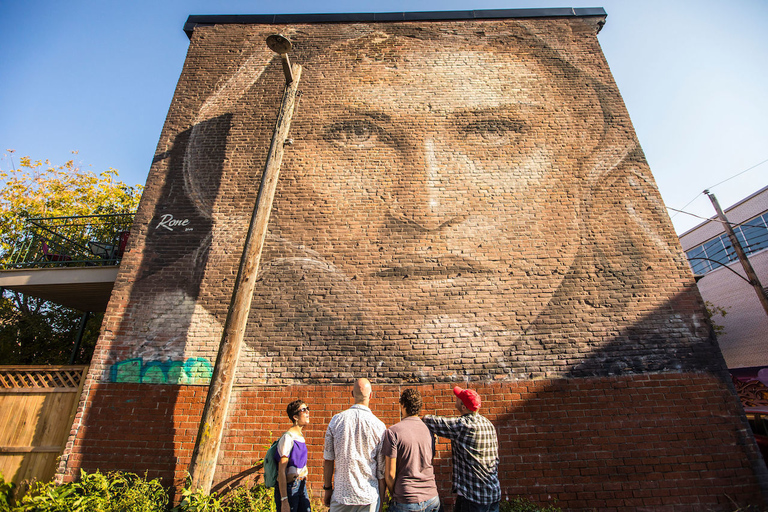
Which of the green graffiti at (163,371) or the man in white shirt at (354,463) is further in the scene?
the green graffiti at (163,371)

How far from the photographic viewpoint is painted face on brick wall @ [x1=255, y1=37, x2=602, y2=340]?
5.65m

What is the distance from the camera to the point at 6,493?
470 cm

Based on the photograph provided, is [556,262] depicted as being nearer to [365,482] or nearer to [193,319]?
[365,482]

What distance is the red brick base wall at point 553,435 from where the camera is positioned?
450cm

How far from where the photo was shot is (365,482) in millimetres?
2578

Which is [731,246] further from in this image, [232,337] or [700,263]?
[232,337]

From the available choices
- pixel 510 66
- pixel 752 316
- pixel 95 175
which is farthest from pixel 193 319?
pixel 752 316

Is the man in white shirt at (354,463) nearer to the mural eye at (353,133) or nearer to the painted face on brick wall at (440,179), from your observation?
the painted face on brick wall at (440,179)

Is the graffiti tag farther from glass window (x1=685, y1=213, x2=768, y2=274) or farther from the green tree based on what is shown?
glass window (x1=685, y1=213, x2=768, y2=274)

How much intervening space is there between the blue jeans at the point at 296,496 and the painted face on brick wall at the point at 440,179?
105 inches

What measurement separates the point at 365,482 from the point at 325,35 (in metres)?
8.57

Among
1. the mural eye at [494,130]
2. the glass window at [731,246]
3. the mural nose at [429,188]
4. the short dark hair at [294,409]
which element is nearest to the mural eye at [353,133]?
the mural nose at [429,188]

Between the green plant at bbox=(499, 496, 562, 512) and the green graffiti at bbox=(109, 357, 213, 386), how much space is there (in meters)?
4.27

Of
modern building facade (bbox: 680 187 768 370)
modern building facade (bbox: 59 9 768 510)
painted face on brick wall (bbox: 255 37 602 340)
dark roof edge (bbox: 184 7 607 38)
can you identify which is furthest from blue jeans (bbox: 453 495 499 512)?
modern building facade (bbox: 680 187 768 370)
